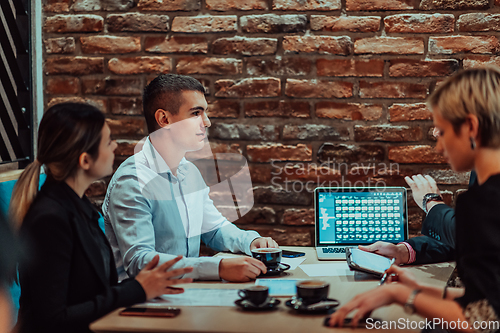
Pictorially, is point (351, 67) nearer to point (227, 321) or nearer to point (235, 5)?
point (235, 5)

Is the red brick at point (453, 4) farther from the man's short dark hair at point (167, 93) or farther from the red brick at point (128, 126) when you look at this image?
the red brick at point (128, 126)

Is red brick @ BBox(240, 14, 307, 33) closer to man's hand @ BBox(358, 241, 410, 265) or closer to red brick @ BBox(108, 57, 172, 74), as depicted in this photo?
red brick @ BBox(108, 57, 172, 74)

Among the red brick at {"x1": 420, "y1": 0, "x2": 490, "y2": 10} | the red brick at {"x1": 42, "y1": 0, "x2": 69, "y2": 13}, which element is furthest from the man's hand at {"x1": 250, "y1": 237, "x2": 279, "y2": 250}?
the red brick at {"x1": 42, "y1": 0, "x2": 69, "y2": 13}

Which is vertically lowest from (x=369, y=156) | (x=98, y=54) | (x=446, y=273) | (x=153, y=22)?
(x=446, y=273)

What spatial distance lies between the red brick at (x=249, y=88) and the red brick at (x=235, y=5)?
0.35 m

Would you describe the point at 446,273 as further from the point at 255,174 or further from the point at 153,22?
the point at 153,22

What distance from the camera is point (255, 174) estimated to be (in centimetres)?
220

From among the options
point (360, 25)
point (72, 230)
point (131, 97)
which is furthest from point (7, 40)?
point (360, 25)

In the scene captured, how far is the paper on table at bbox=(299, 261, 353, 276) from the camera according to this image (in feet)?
4.87

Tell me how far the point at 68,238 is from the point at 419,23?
1789mm

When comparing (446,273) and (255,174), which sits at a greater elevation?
(255,174)

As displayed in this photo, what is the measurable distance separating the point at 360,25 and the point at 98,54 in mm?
1292

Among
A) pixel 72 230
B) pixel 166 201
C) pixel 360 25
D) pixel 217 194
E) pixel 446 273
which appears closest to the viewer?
pixel 72 230

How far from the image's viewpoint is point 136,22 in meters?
2.20
